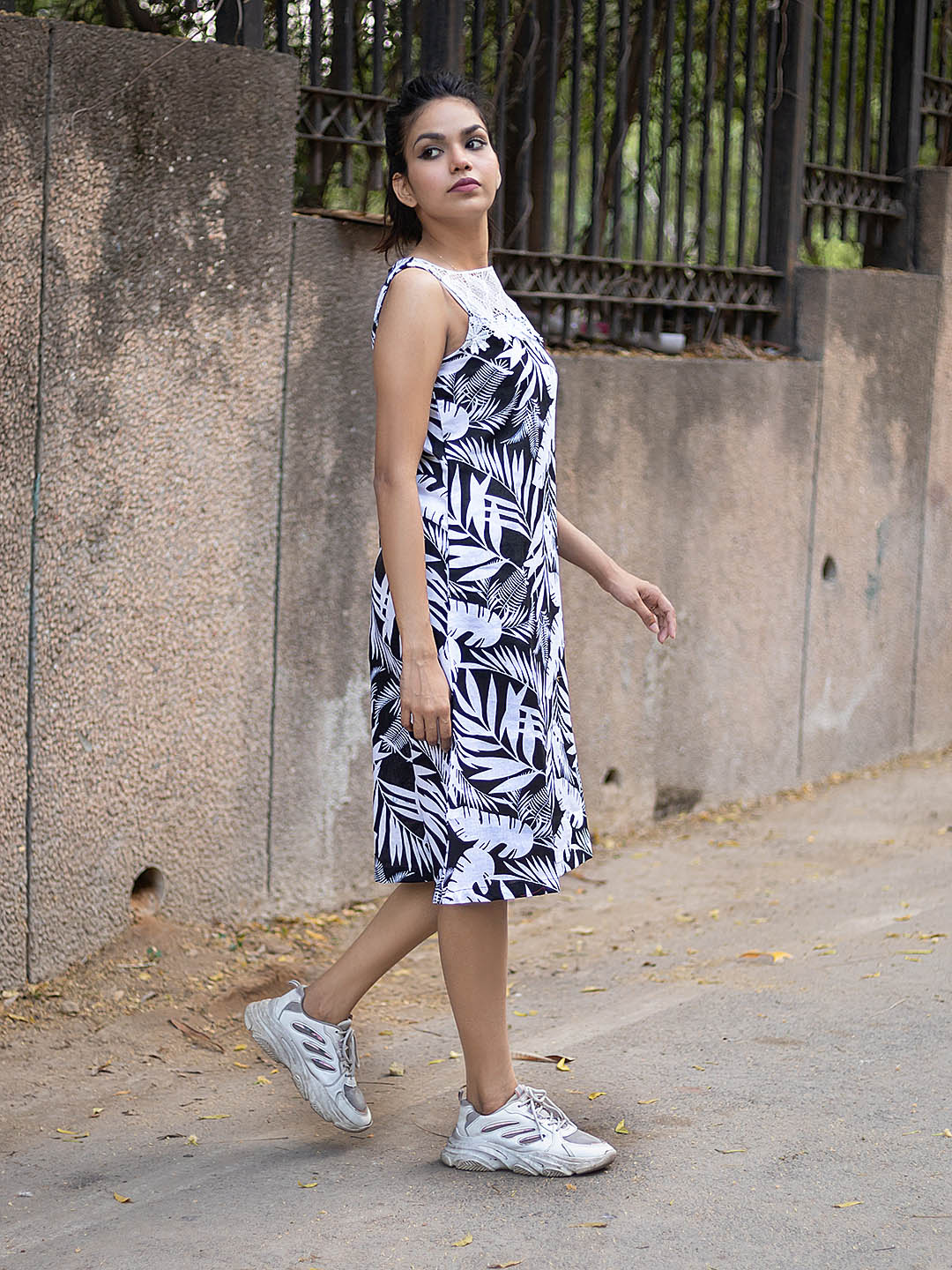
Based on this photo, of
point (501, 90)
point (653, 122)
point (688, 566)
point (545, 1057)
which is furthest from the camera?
→ point (653, 122)

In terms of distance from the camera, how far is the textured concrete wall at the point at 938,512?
627 cm

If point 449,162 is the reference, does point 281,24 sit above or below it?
above

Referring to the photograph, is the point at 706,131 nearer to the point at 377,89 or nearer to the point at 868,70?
the point at 868,70

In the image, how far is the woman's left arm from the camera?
299 cm

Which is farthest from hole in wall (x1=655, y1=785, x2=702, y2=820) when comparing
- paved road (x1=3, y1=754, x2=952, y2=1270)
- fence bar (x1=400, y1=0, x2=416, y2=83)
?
fence bar (x1=400, y1=0, x2=416, y2=83)

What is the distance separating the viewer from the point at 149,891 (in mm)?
3881

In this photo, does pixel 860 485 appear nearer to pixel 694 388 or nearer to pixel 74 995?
pixel 694 388

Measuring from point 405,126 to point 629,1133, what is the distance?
2000 mm

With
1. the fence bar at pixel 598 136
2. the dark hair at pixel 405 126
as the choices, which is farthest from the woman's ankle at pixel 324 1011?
the fence bar at pixel 598 136

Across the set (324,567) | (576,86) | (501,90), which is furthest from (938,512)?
(324,567)

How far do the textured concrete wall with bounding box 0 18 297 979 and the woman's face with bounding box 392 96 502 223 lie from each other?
1079mm

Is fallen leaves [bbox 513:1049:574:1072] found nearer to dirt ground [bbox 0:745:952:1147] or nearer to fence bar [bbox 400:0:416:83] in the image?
dirt ground [bbox 0:745:952:1147]

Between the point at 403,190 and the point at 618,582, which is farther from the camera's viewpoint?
the point at 618,582

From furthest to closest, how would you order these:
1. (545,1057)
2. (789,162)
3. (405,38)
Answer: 1. (789,162)
2. (405,38)
3. (545,1057)
